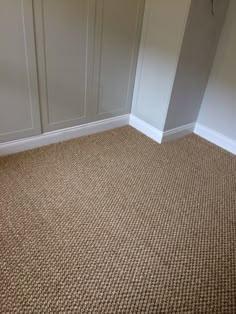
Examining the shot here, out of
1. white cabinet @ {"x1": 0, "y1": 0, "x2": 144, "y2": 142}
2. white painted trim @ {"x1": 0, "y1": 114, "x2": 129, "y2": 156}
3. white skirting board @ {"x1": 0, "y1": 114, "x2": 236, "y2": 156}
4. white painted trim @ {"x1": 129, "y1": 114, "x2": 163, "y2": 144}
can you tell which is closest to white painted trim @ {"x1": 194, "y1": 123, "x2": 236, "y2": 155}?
white skirting board @ {"x1": 0, "y1": 114, "x2": 236, "y2": 156}

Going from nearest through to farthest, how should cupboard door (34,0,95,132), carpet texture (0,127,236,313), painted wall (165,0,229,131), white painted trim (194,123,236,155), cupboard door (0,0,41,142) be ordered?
1. carpet texture (0,127,236,313)
2. cupboard door (0,0,41,142)
3. cupboard door (34,0,95,132)
4. painted wall (165,0,229,131)
5. white painted trim (194,123,236,155)

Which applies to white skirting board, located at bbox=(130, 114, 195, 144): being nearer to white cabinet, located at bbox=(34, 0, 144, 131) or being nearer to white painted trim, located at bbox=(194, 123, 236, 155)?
white painted trim, located at bbox=(194, 123, 236, 155)

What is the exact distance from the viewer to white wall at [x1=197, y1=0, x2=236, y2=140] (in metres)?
2.36

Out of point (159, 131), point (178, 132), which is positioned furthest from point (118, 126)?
point (178, 132)

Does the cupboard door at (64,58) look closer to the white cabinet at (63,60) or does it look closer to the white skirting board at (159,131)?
the white cabinet at (63,60)

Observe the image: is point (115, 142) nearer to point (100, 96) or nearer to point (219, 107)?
point (100, 96)

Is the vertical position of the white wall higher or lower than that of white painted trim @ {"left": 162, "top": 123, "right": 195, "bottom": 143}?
higher

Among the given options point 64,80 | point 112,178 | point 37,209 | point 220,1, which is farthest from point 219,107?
point 37,209

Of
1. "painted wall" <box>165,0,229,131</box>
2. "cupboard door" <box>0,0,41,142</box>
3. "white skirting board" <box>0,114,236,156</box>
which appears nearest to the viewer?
"cupboard door" <box>0,0,41,142</box>

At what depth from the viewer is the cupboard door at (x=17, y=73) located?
1791mm

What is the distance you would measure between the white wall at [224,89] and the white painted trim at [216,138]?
0.03 m

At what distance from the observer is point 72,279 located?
4.47 feet

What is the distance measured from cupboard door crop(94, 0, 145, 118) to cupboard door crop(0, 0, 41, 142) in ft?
1.87

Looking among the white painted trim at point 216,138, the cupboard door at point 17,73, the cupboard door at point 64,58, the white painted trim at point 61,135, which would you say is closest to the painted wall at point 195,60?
the white painted trim at point 216,138
